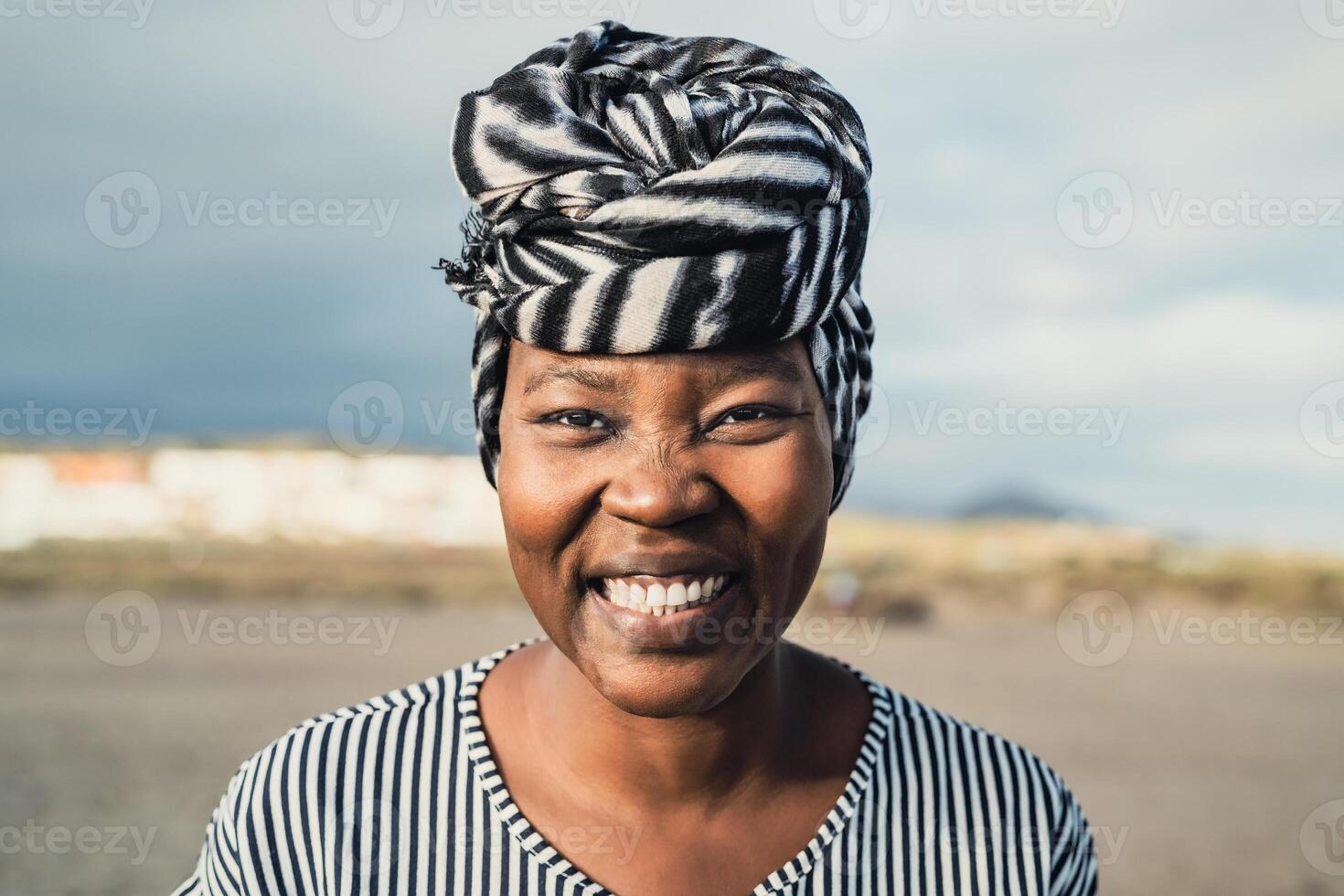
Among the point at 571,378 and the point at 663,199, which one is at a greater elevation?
the point at 663,199

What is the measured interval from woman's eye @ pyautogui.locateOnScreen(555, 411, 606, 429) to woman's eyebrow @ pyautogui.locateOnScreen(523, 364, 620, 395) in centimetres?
5

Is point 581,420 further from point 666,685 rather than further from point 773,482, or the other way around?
point 666,685

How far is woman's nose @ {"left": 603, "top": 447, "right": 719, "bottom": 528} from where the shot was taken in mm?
1896

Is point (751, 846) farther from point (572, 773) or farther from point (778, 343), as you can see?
point (778, 343)

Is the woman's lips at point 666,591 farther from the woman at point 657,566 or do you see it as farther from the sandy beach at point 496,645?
A: the sandy beach at point 496,645

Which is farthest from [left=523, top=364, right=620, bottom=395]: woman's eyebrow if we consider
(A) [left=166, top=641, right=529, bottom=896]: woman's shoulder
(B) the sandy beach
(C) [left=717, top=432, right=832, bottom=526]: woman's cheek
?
(B) the sandy beach

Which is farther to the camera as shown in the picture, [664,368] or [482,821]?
[482,821]

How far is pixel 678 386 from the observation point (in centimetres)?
194

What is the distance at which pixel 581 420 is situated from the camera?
200cm

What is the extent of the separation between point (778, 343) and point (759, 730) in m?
0.78

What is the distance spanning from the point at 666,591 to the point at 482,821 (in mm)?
656

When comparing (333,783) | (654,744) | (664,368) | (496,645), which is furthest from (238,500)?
(664,368)

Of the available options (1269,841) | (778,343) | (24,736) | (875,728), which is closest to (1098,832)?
(1269,841)

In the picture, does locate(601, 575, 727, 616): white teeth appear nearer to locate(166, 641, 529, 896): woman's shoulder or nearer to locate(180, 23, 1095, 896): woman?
locate(180, 23, 1095, 896): woman
